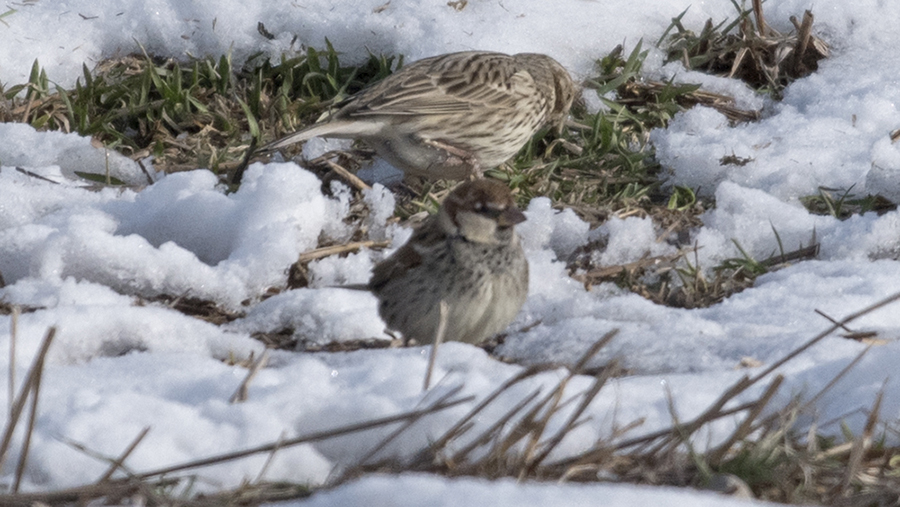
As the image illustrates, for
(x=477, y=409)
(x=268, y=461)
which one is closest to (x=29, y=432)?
(x=268, y=461)

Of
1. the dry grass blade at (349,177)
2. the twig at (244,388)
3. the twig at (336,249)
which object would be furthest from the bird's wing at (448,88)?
the twig at (244,388)

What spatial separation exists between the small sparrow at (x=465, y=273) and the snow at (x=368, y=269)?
0.23 meters

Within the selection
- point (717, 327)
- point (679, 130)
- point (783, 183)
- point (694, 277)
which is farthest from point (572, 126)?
point (717, 327)

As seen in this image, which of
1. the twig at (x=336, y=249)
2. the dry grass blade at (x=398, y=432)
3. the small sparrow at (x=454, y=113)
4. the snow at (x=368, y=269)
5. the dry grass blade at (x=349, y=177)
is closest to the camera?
the dry grass blade at (x=398, y=432)

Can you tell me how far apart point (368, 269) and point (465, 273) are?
101 cm

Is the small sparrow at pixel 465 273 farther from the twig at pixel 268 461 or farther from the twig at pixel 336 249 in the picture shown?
the twig at pixel 268 461

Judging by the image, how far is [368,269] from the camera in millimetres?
4789

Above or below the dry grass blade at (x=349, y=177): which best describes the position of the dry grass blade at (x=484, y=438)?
Result: above

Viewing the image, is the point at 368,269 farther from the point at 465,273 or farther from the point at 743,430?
the point at 743,430

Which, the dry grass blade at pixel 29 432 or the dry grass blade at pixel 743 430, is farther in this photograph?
the dry grass blade at pixel 743 430

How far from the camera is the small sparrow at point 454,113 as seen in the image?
5797 mm

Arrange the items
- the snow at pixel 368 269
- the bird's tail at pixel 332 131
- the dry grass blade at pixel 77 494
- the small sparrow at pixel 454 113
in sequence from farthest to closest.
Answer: the small sparrow at pixel 454 113 → the bird's tail at pixel 332 131 → the snow at pixel 368 269 → the dry grass blade at pixel 77 494

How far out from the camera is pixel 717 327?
3957 millimetres

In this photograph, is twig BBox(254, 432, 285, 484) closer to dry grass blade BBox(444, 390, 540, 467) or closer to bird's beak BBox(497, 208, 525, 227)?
dry grass blade BBox(444, 390, 540, 467)
